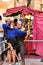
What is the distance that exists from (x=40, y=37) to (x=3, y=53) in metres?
1.47

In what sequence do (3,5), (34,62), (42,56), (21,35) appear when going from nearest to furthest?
(21,35)
(34,62)
(42,56)
(3,5)

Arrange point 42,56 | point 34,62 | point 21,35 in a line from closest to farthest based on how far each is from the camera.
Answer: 1. point 21,35
2. point 34,62
3. point 42,56

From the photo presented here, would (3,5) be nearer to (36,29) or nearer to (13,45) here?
(36,29)

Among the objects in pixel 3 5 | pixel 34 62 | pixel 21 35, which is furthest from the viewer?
pixel 3 5

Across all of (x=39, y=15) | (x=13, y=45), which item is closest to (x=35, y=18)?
(x=39, y=15)

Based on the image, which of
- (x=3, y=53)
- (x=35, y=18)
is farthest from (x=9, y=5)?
(x=3, y=53)

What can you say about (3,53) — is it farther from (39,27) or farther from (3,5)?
(3,5)

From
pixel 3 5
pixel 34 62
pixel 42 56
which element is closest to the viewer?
pixel 34 62

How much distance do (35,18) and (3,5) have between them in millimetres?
4748

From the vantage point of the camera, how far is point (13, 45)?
7.62 meters

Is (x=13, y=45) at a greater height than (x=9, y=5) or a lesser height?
lesser

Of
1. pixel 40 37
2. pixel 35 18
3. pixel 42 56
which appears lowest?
pixel 42 56

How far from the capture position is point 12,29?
7688 mm

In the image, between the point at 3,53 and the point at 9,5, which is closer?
the point at 3,53
